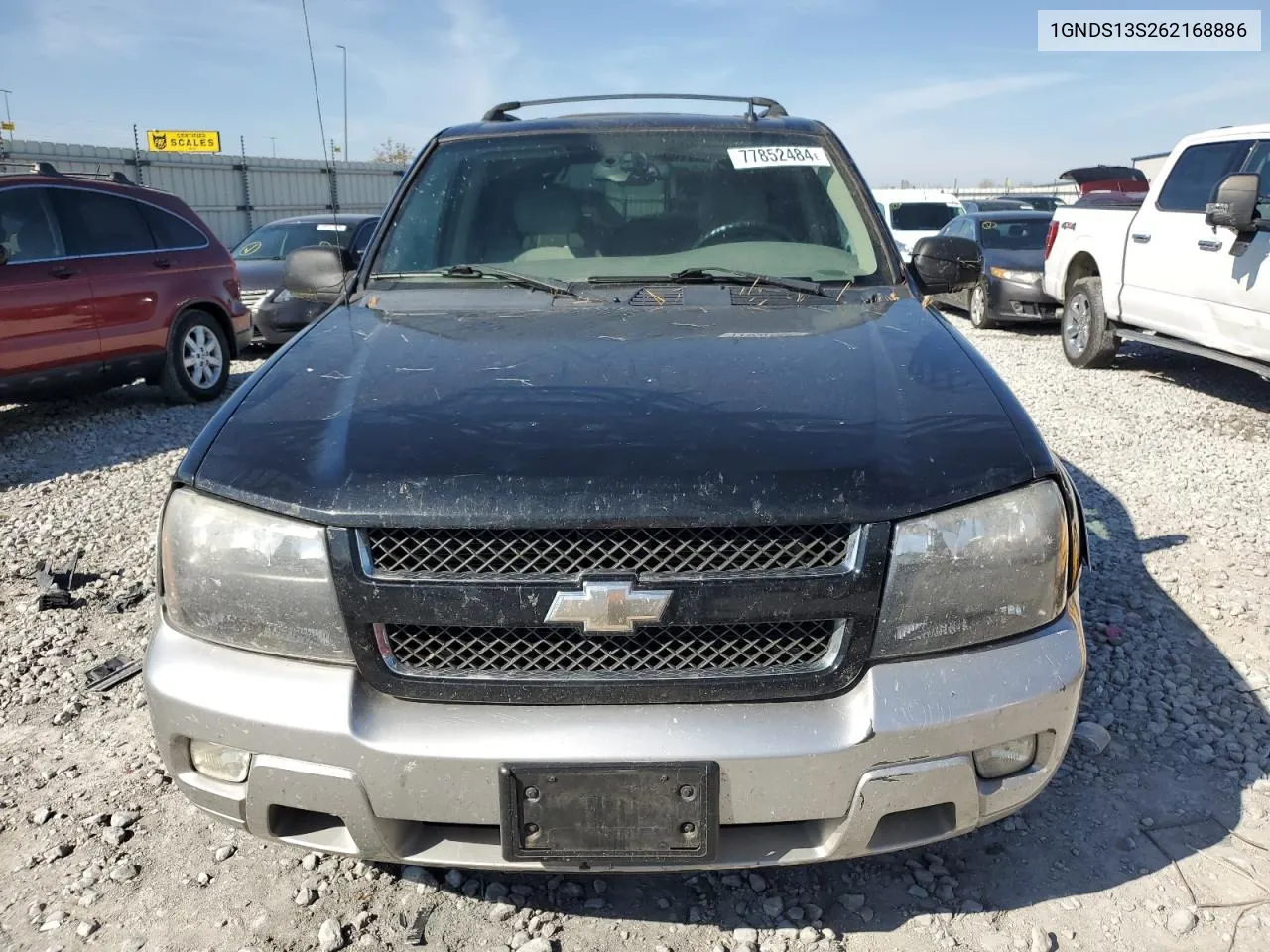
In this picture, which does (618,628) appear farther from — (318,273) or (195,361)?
(195,361)

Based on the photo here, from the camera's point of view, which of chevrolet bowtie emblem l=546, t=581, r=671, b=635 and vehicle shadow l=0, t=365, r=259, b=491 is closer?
chevrolet bowtie emblem l=546, t=581, r=671, b=635

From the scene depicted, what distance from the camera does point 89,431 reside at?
7.16 metres

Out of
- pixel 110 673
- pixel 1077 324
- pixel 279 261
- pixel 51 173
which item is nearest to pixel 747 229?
pixel 110 673

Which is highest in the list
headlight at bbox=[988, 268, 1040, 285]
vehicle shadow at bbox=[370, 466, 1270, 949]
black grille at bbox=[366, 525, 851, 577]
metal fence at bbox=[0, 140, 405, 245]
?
metal fence at bbox=[0, 140, 405, 245]

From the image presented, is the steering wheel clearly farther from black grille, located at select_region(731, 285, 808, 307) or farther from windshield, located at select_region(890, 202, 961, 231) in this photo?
windshield, located at select_region(890, 202, 961, 231)

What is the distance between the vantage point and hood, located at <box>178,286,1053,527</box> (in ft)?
5.91

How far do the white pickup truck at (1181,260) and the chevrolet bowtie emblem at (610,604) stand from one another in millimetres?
6168

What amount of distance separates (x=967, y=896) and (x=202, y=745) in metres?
1.71

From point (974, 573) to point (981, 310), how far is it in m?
10.7

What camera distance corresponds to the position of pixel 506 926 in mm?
2223

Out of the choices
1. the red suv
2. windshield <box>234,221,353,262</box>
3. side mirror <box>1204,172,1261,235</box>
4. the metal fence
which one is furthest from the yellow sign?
side mirror <box>1204,172,1261,235</box>

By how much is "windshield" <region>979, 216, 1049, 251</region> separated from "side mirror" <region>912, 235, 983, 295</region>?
917 cm

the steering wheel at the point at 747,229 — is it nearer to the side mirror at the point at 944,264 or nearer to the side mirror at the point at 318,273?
the side mirror at the point at 944,264

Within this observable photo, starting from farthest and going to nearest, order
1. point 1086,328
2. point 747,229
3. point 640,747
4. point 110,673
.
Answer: point 1086,328 → point 110,673 → point 747,229 → point 640,747
